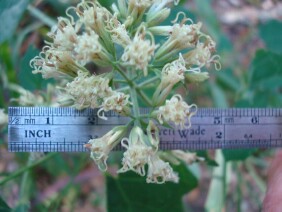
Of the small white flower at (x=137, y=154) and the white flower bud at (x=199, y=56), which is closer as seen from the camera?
the small white flower at (x=137, y=154)

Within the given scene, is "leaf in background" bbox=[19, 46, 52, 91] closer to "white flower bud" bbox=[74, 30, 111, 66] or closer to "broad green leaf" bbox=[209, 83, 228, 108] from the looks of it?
"white flower bud" bbox=[74, 30, 111, 66]

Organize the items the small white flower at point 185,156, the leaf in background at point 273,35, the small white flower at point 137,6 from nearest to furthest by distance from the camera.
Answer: the small white flower at point 137,6
the small white flower at point 185,156
the leaf in background at point 273,35

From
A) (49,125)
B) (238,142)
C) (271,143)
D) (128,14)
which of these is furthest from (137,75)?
(271,143)

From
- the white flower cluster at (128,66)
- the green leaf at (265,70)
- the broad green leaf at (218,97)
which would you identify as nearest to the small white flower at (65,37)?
the white flower cluster at (128,66)

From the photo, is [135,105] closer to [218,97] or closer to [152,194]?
[152,194]

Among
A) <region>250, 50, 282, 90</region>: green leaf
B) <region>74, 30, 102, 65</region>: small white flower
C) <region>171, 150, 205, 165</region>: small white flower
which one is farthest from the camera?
<region>250, 50, 282, 90</region>: green leaf

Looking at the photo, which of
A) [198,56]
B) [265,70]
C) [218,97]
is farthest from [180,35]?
[218,97]

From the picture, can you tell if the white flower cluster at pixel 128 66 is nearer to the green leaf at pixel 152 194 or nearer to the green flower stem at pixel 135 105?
the green flower stem at pixel 135 105

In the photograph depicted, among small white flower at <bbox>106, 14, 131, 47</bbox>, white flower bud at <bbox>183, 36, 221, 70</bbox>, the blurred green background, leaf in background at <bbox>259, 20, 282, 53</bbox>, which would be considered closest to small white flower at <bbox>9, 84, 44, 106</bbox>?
the blurred green background
